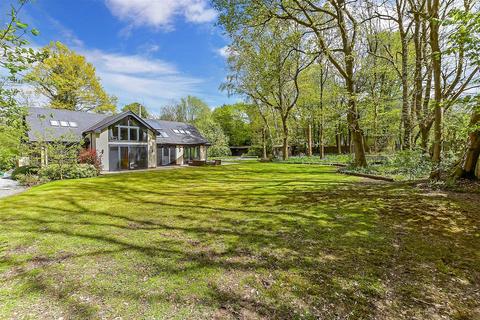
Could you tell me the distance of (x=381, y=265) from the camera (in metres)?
3.53

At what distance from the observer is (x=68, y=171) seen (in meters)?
15.9

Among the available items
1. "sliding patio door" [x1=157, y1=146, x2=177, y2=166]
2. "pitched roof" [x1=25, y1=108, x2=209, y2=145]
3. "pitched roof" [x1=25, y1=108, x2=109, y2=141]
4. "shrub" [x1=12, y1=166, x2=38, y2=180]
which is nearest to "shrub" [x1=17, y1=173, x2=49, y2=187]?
"shrub" [x1=12, y1=166, x2=38, y2=180]

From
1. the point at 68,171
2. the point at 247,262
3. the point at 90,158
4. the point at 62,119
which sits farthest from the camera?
the point at 62,119

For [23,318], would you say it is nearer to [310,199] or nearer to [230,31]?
[310,199]

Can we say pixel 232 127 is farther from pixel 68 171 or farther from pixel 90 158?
pixel 68 171

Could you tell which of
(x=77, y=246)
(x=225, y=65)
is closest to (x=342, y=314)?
(x=77, y=246)

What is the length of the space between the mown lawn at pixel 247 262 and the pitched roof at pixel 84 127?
1201 centimetres

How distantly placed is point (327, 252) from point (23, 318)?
12.7ft

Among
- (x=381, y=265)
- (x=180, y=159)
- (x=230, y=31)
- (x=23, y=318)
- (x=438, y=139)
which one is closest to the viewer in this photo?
(x=23, y=318)

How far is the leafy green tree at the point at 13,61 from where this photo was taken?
327 cm

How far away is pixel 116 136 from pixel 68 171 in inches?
228

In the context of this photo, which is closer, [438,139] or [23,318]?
Answer: [23,318]

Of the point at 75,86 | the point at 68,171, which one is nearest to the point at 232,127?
the point at 75,86

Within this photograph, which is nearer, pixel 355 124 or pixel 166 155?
pixel 355 124
